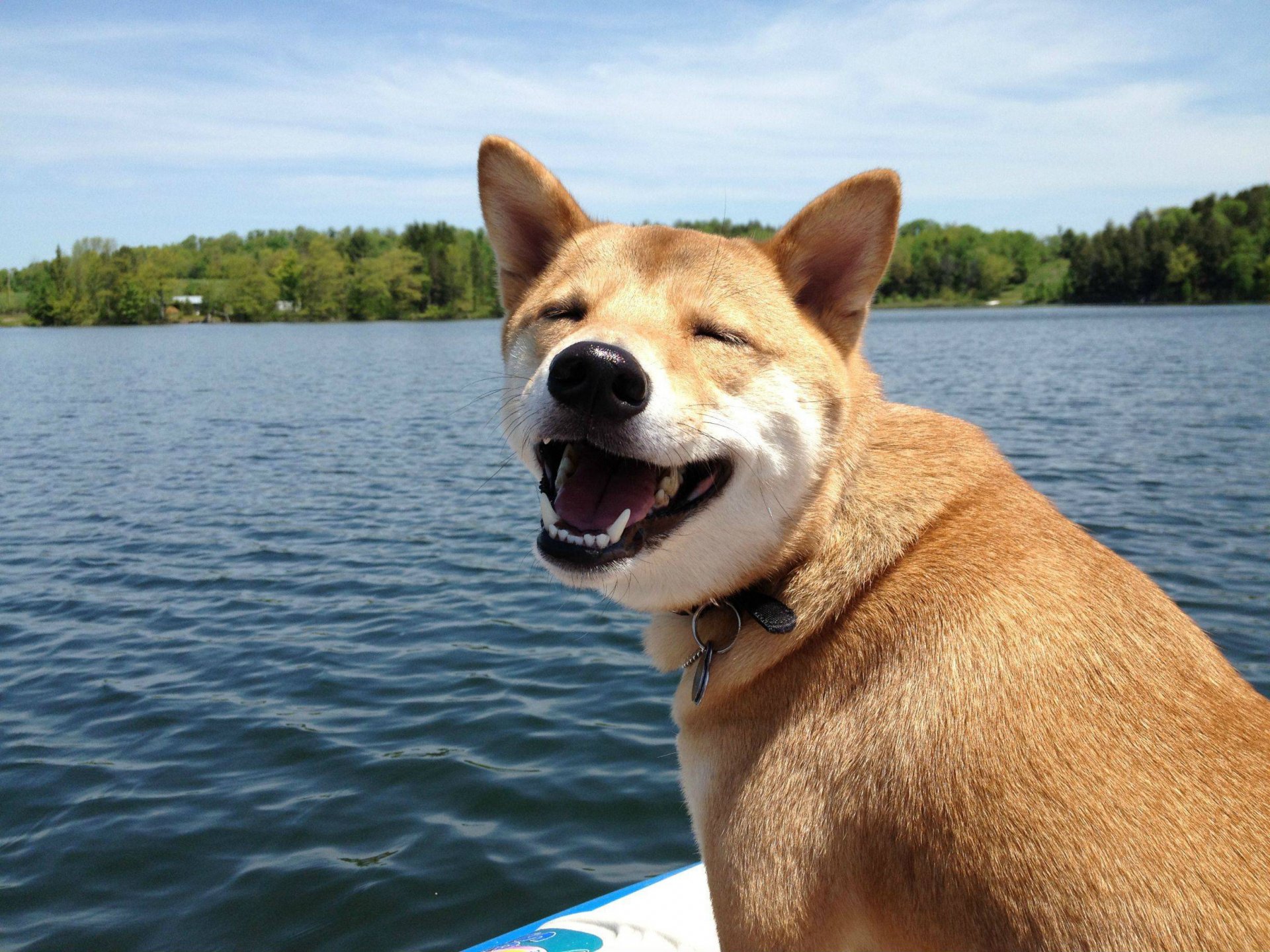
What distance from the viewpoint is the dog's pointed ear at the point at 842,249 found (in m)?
3.30

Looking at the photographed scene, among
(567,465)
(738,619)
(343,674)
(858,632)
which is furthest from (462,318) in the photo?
(858,632)

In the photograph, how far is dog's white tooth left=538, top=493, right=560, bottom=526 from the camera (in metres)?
3.10

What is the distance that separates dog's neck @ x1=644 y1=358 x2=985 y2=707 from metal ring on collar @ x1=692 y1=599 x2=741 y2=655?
2 centimetres

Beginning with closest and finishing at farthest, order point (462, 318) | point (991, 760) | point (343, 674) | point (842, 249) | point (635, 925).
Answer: point (991, 760) → point (842, 249) → point (635, 925) → point (343, 674) → point (462, 318)

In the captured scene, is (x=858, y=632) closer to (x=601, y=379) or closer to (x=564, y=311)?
(x=601, y=379)

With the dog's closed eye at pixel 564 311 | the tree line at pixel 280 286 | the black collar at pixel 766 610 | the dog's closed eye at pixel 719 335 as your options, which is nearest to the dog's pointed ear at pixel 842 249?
the dog's closed eye at pixel 719 335

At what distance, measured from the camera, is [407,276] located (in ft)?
462

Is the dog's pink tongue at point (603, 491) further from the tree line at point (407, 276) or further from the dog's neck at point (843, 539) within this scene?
the tree line at point (407, 276)

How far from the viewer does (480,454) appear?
21.4m

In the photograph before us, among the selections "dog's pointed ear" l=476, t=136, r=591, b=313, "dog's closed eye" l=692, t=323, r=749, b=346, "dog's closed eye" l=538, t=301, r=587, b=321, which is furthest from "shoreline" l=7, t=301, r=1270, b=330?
"dog's closed eye" l=692, t=323, r=749, b=346

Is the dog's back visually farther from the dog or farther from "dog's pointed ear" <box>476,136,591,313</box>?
"dog's pointed ear" <box>476,136,591,313</box>

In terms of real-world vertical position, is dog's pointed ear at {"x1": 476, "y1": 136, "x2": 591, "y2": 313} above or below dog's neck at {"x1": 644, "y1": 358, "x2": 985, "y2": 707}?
above

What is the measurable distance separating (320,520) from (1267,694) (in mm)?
12784

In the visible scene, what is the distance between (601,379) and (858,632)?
3.81 ft
